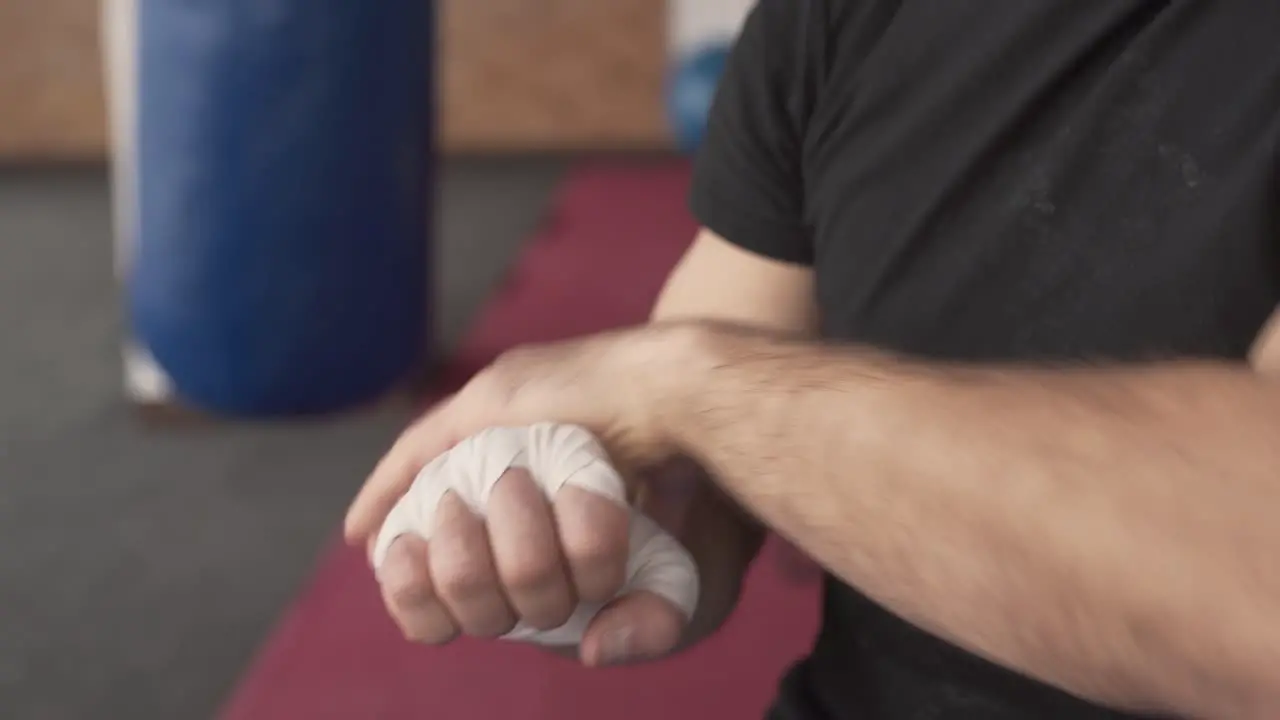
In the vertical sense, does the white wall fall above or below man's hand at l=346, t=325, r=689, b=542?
above

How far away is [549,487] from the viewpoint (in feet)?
1.67

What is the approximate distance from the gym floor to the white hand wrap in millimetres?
885

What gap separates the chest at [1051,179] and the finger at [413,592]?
26cm

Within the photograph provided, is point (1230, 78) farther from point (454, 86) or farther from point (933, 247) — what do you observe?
point (454, 86)

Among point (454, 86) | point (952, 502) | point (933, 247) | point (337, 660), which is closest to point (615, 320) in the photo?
point (337, 660)

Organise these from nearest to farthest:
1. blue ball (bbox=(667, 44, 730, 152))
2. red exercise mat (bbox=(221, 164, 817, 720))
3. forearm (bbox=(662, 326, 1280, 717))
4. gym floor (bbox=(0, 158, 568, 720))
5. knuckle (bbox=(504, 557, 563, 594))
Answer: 1. forearm (bbox=(662, 326, 1280, 717))
2. knuckle (bbox=(504, 557, 563, 594))
3. red exercise mat (bbox=(221, 164, 817, 720))
4. gym floor (bbox=(0, 158, 568, 720))
5. blue ball (bbox=(667, 44, 730, 152))

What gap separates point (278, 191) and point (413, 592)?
1.20 meters

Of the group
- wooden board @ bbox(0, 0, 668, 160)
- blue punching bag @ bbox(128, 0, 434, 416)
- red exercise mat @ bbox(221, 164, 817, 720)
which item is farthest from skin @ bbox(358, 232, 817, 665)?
wooden board @ bbox(0, 0, 668, 160)

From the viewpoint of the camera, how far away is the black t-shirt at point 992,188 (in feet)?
1.67

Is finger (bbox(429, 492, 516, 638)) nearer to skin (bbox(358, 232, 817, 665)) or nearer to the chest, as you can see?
skin (bbox(358, 232, 817, 665))

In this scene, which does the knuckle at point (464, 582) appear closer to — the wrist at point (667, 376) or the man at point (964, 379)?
the man at point (964, 379)

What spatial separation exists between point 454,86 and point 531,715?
2.55 metres

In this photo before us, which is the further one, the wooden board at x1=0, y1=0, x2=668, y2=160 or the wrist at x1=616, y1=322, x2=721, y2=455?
the wooden board at x1=0, y1=0, x2=668, y2=160

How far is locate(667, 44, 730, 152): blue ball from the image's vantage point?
2.58 metres
